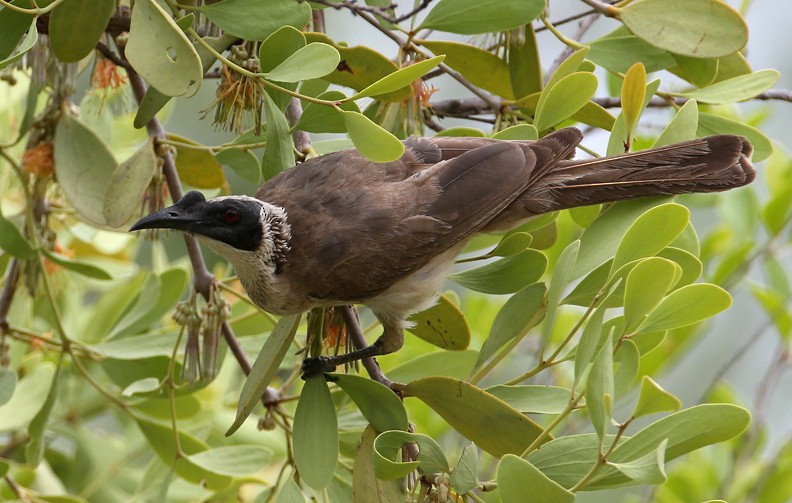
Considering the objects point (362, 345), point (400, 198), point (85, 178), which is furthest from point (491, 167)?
point (85, 178)

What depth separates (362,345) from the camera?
2291mm

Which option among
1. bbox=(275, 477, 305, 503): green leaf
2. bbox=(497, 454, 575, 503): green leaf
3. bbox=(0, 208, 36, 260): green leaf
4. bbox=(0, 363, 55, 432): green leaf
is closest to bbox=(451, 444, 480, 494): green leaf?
bbox=(497, 454, 575, 503): green leaf

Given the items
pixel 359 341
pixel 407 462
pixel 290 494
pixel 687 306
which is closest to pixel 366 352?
pixel 359 341

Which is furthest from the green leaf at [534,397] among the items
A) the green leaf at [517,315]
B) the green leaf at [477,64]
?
the green leaf at [477,64]

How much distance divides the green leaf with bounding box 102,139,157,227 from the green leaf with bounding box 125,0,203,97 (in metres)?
0.51

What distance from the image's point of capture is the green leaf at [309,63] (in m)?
1.73

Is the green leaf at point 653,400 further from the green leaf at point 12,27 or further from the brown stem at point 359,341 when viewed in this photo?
the green leaf at point 12,27

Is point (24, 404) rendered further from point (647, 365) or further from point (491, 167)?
point (647, 365)

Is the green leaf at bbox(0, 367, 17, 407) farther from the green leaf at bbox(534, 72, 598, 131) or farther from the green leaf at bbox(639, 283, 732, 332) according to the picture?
the green leaf at bbox(639, 283, 732, 332)

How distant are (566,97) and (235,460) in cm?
113

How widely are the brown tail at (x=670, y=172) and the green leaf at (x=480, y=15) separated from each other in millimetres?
382

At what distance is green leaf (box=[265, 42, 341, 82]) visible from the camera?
1.73 m

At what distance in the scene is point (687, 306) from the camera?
1.63 m

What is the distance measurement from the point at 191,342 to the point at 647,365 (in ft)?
5.85
